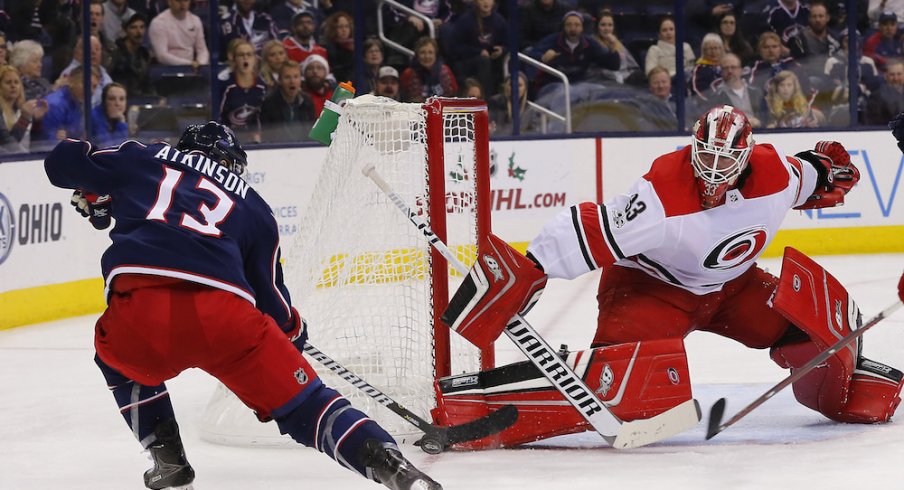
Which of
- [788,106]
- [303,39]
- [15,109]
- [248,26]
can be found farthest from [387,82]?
[788,106]

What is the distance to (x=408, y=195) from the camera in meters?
3.84

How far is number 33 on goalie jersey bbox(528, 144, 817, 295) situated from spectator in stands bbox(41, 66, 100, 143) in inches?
144

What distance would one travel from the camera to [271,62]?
24.2ft

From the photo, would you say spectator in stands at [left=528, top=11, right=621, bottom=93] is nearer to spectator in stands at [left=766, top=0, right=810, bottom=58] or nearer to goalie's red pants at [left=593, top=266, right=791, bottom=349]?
spectator in stands at [left=766, top=0, right=810, bottom=58]

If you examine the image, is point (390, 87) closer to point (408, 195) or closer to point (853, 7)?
point (853, 7)

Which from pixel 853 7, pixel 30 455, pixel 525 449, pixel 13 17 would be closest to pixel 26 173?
pixel 13 17

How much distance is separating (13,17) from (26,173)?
3.38 feet

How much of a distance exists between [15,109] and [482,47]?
9.13ft

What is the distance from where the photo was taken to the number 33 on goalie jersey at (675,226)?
11.0 ft

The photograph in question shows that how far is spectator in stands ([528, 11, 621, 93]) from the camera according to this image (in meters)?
8.02

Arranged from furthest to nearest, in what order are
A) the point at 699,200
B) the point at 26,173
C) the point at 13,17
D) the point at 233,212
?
the point at 13,17 → the point at 26,173 → the point at 699,200 → the point at 233,212

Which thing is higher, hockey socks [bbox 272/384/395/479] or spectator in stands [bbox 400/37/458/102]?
spectator in stands [bbox 400/37/458/102]

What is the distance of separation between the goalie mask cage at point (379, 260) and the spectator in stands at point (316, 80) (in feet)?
11.8

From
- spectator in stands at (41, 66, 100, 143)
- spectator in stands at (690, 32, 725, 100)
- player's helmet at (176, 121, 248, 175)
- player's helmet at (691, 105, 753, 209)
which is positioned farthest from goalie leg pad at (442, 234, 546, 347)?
spectator in stands at (690, 32, 725, 100)
